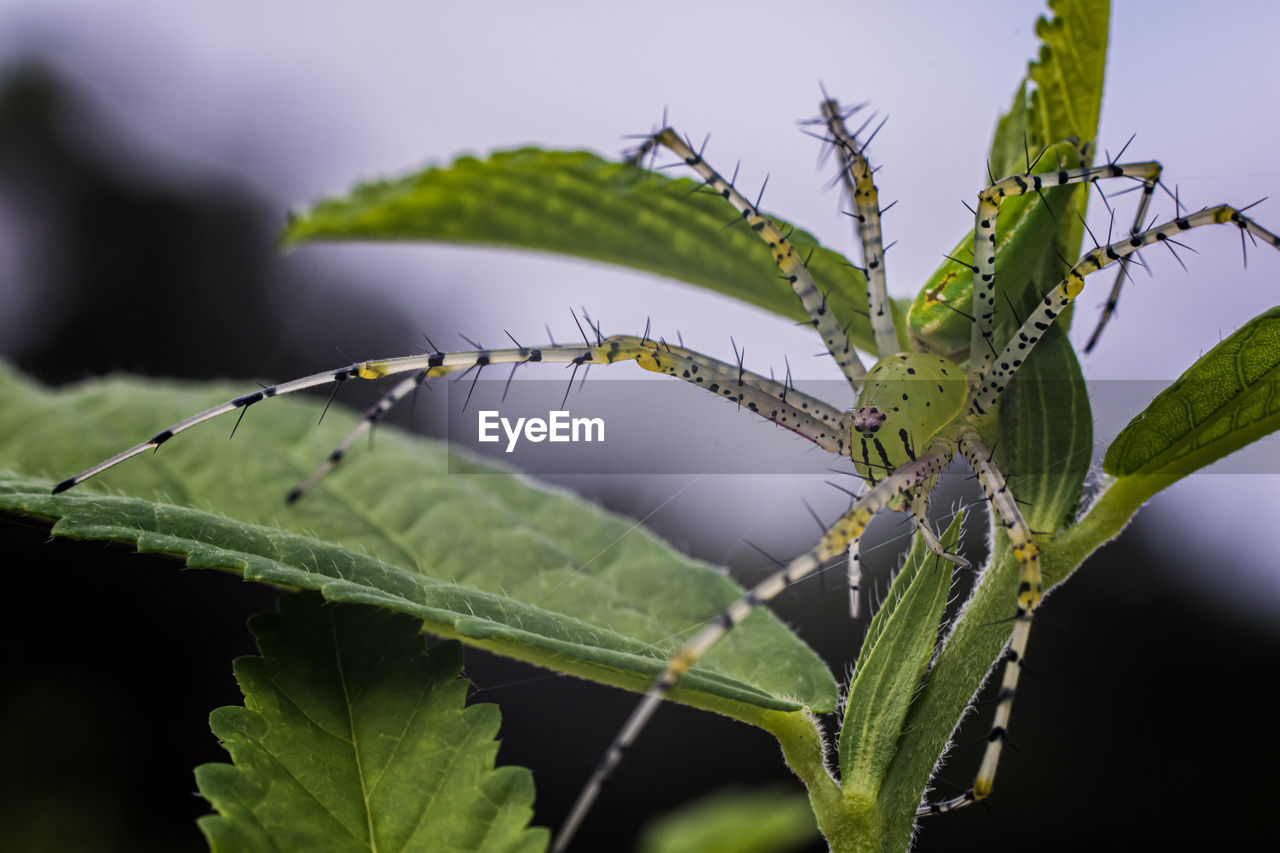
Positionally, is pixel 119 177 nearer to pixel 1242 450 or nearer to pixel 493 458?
pixel 493 458

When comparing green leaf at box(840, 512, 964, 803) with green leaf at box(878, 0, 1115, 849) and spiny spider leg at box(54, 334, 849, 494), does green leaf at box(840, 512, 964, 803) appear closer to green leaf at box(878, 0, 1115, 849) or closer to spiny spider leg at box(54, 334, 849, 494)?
green leaf at box(878, 0, 1115, 849)

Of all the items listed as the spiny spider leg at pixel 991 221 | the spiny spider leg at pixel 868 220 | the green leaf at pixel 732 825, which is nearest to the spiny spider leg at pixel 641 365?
the spiny spider leg at pixel 868 220

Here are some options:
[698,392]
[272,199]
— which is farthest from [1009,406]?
[272,199]

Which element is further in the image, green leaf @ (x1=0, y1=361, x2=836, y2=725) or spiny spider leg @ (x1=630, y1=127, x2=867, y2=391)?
spiny spider leg @ (x1=630, y1=127, x2=867, y2=391)

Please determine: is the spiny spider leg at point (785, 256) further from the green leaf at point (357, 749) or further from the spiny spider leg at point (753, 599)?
the green leaf at point (357, 749)

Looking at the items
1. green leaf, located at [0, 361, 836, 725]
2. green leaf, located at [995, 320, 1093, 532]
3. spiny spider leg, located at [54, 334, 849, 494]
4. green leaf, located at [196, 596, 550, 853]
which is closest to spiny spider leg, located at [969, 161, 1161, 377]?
green leaf, located at [995, 320, 1093, 532]
